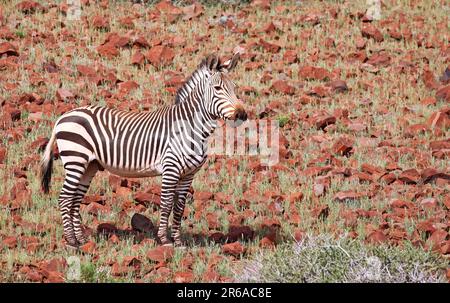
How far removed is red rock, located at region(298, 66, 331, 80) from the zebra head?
7.59 meters

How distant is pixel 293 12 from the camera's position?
73.0ft

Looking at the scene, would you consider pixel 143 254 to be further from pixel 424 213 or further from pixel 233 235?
pixel 424 213

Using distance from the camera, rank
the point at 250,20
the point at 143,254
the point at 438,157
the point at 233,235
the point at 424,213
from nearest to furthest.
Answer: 1. the point at 143,254
2. the point at 233,235
3. the point at 424,213
4. the point at 438,157
5. the point at 250,20

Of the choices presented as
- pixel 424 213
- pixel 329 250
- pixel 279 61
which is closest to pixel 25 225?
pixel 329 250

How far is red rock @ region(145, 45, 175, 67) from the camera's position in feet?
62.7

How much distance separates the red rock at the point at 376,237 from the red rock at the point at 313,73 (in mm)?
7545

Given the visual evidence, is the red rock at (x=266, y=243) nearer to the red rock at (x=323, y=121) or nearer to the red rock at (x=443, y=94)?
the red rock at (x=323, y=121)

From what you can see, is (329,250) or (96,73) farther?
(96,73)

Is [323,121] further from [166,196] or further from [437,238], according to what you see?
[166,196]

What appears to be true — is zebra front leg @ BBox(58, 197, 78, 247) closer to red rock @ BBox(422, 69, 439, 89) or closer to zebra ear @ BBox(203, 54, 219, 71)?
zebra ear @ BBox(203, 54, 219, 71)

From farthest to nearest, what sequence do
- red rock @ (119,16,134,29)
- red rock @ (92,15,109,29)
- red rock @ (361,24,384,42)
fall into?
1. red rock @ (119,16,134,29)
2. red rock @ (361,24,384,42)
3. red rock @ (92,15,109,29)

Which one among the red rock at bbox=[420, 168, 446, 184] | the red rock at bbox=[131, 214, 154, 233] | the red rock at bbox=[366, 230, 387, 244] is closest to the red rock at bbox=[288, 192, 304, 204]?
the red rock at bbox=[366, 230, 387, 244]

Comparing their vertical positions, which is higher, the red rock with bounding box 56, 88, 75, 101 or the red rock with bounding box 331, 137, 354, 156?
the red rock with bounding box 56, 88, 75, 101

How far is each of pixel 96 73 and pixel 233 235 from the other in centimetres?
715
